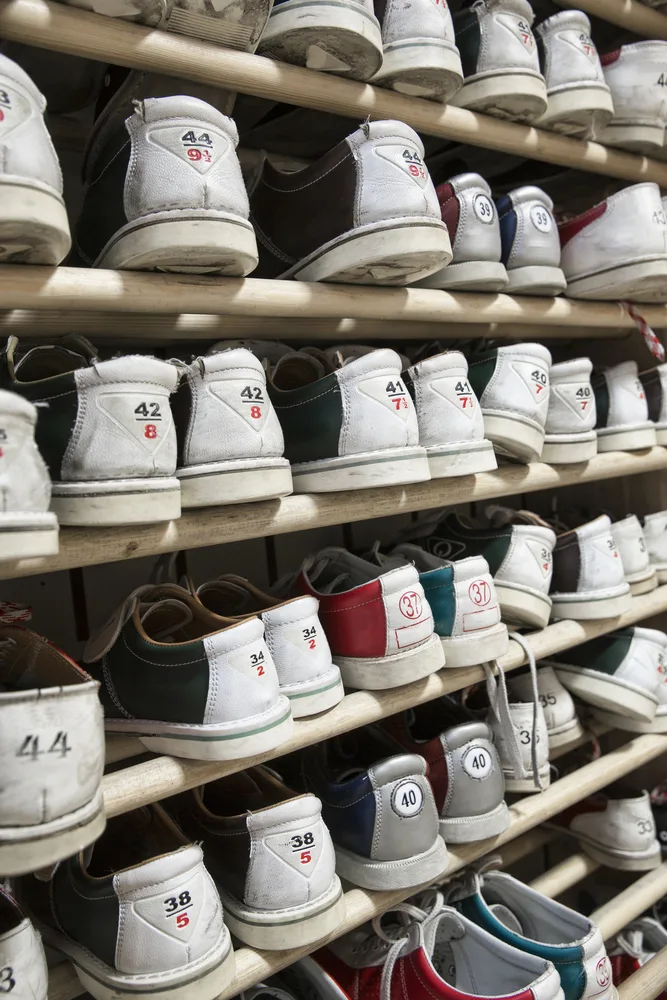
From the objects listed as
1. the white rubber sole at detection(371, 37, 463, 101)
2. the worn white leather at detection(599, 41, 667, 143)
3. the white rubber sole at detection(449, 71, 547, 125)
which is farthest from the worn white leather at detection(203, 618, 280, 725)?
the worn white leather at detection(599, 41, 667, 143)

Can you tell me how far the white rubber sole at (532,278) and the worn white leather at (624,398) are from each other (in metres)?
0.30

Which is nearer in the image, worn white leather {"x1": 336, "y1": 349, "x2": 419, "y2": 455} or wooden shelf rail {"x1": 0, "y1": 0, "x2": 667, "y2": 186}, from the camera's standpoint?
wooden shelf rail {"x1": 0, "y1": 0, "x2": 667, "y2": 186}

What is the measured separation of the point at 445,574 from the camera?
4.00ft

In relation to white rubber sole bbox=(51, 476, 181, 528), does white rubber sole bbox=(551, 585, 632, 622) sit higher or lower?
lower

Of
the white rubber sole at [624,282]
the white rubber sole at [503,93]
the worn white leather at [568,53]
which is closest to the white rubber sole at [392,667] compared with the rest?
the white rubber sole at [624,282]

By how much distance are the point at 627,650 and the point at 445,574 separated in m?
0.52

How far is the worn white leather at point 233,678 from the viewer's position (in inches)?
36.5

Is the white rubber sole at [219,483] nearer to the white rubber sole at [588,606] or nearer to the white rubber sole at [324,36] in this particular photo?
the white rubber sole at [324,36]

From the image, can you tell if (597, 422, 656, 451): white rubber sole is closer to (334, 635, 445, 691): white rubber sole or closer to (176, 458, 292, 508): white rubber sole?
(334, 635, 445, 691): white rubber sole

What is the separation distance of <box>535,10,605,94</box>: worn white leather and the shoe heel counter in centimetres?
124

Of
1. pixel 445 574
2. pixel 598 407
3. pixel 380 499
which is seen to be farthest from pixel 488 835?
pixel 598 407

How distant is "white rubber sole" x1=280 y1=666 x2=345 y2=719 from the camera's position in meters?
1.04

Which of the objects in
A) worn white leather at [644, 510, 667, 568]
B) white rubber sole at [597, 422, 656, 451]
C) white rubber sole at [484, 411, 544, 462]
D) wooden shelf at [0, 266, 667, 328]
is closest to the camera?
wooden shelf at [0, 266, 667, 328]

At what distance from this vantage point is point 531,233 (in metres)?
1.31
